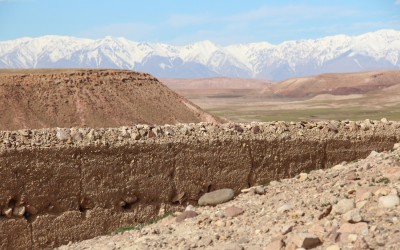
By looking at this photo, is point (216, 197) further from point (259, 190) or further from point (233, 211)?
point (233, 211)

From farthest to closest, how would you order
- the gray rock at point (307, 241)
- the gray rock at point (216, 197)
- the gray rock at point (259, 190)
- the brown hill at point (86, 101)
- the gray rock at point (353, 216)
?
1. the brown hill at point (86, 101)
2. the gray rock at point (216, 197)
3. the gray rock at point (259, 190)
4. the gray rock at point (353, 216)
5. the gray rock at point (307, 241)

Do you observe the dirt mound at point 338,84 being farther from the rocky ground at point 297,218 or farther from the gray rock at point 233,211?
the gray rock at point 233,211

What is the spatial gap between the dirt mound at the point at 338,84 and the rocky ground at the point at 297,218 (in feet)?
435

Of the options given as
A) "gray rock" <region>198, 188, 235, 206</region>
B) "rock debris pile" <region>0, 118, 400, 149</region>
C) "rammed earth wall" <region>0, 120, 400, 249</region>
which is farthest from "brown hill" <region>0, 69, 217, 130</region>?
"gray rock" <region>198, 188, 235, 206</region>

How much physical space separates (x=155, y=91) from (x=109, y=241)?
1425 inches

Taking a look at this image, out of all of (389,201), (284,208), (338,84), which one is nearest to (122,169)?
(284,208)

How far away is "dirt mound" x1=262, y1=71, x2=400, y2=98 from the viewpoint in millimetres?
145875

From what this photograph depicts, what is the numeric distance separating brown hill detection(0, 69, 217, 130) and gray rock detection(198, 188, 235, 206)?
27111 millimetres

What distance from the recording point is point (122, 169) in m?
10.8

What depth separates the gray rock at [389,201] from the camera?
7.53 meters

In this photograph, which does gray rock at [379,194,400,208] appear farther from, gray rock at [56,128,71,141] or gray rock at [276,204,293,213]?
gray rock at [56,128,71,141]

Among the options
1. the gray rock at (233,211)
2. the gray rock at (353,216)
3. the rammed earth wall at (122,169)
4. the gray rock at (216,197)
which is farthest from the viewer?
the gray rock at (216,197)

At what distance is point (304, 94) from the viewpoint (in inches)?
5984

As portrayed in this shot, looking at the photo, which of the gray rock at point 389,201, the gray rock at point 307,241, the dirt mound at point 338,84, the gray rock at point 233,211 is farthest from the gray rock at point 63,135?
the dirt mound at point 338,84
